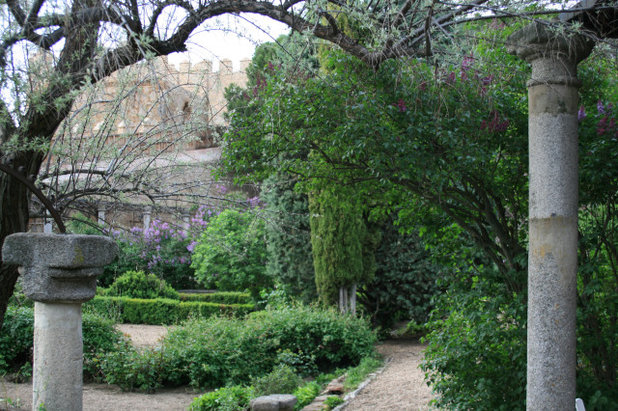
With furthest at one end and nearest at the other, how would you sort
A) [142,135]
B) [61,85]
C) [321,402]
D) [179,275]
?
[179,275]
[321,402]
[142,135]
[61,85]

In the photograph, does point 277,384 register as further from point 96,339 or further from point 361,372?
point 96,339

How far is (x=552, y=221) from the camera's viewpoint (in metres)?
3.04

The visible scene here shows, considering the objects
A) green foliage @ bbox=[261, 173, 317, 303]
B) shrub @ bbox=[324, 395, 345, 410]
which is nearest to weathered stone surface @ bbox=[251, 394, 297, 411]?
shrub @ bbox=[324, 395, 345, 410]

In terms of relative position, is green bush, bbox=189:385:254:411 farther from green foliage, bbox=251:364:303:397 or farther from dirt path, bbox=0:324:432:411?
dirt path, bbox=0:324:432:411

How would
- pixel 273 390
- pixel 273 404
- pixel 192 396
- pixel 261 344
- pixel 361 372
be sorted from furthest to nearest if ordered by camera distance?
pixel 261 344
pixel 361 372
pixel 192 396
pixel 273 390
pixel 273 404

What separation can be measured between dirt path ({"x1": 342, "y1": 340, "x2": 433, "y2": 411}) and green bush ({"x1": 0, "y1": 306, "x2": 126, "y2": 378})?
4.02 m

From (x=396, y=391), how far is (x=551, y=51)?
4.80 metres

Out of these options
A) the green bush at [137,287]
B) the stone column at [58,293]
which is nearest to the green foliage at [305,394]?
the stone column at [58,293]

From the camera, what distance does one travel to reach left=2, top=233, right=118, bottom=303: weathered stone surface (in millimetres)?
3926

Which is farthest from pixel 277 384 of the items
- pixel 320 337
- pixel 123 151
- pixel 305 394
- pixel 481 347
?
pixel 123 151

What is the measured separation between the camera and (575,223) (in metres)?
3.06

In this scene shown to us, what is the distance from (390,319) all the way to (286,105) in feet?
26.9

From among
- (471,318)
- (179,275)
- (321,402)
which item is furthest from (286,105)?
(179,275)

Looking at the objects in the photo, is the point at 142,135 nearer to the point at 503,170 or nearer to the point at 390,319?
the point at 503,170
